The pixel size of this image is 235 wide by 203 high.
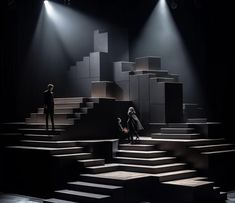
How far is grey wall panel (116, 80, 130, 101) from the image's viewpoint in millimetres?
13852

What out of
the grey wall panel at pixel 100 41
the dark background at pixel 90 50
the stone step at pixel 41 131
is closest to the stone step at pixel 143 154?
the stone step at pixel 41 131

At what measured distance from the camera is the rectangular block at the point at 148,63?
13.9 m

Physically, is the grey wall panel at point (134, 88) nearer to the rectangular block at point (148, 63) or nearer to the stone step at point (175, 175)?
the rectangular block at point (148, 63)

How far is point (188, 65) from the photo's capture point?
1480 cm

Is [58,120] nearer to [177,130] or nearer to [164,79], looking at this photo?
[177,130]

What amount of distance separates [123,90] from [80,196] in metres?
5.59

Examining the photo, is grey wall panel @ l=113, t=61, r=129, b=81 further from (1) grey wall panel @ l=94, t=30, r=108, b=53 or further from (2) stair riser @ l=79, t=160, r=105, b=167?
(2) stair riser @ l=79, t=160, r=105, b=167

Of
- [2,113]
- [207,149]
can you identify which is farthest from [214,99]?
[2,113]

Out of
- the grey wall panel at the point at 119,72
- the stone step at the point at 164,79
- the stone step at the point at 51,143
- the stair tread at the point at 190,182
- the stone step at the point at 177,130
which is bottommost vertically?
the stair tread at the point at 190,182

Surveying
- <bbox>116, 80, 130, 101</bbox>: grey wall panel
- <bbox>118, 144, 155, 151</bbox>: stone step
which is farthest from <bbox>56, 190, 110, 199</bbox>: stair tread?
<bbox>116, 80, 130, 101</bbox>: grey wall panel

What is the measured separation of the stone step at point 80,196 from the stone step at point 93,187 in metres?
0.13

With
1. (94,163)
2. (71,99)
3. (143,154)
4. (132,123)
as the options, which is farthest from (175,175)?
(71,99)

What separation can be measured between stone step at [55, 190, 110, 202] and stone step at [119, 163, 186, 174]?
166cm

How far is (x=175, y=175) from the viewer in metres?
10.2
